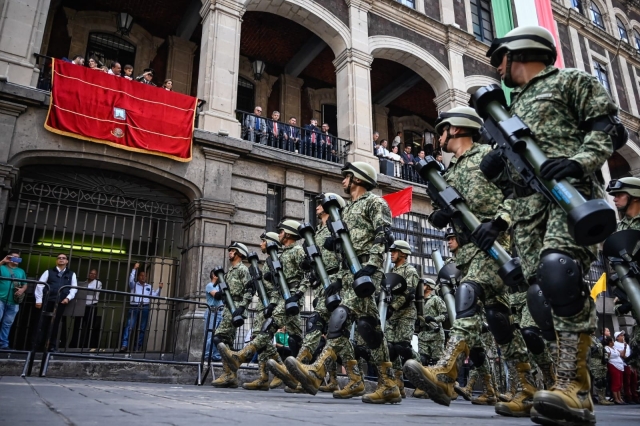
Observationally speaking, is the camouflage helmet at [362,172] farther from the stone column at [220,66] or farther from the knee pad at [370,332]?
the stone column at [220,66]

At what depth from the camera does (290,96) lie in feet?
56.3

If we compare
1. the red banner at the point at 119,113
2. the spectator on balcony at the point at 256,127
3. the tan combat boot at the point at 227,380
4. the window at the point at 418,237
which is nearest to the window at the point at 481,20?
the window at the point at 418,237

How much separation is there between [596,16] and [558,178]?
89.2ft

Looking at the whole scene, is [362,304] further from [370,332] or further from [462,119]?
[462,119]

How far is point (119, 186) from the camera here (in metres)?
10.8

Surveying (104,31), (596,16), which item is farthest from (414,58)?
(596,16)

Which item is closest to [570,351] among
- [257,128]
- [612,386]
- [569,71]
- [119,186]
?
[569,71]

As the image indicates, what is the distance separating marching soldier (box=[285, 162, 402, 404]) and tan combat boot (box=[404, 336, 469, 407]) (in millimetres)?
1499

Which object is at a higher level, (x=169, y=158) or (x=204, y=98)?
(x=204, y=98)

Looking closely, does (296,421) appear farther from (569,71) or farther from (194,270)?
(194,270)

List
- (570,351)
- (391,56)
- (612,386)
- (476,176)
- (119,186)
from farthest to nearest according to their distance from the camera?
(391,56), (119,186), (612,386), (476,176), (570,351)

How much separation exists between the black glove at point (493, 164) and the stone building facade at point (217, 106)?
8.08 metres

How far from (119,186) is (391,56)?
388 inches

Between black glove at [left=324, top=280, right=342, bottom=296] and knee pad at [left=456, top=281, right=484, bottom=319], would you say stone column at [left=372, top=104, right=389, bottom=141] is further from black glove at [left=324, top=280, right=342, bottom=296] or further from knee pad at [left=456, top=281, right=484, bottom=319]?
knee pad at [left=456, top=281, right=484, bottom=319]
